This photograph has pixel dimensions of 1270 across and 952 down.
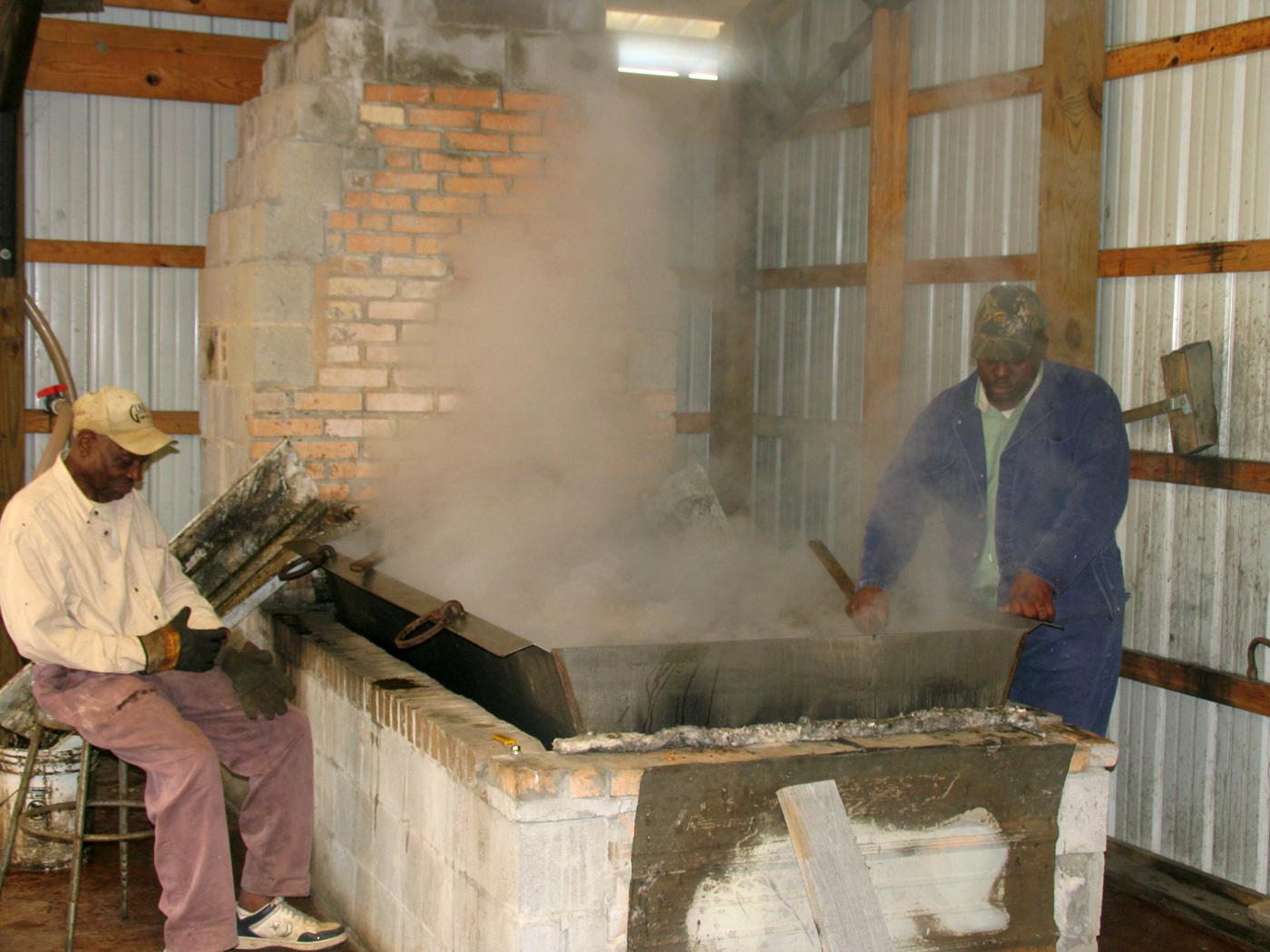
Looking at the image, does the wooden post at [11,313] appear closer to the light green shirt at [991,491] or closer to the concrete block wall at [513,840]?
the concrete block wall at [513,840]

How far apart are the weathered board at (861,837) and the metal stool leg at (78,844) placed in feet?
6.55

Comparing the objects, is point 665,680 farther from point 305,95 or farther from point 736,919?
point 305,95

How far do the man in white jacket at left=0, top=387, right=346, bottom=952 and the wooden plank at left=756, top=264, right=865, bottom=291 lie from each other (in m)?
3.65

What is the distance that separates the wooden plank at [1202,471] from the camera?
4.46 metres

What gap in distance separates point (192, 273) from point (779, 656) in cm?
454

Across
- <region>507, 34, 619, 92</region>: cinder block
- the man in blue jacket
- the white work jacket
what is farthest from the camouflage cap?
the white work jacket

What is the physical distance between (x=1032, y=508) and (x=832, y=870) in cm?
150

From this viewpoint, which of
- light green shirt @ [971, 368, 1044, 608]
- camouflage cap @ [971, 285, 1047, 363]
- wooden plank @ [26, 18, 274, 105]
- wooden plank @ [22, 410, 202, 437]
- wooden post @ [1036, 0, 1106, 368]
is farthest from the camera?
wooden plank @ [22, 410, 202, 437]

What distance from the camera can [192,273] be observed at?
688cm

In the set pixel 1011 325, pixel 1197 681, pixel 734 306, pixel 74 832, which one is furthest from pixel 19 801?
pixel 734 306

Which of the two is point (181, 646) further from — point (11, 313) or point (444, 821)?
point (11, 313)

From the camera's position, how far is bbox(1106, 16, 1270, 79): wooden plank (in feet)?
14.4

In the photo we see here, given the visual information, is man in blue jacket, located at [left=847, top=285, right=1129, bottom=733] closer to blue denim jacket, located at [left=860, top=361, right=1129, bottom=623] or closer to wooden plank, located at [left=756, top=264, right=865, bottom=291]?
blue denim jacket, located at [left=860, top=361, right=1129, bottom=623]

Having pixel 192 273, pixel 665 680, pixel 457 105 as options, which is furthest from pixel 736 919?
pixel 192 273
